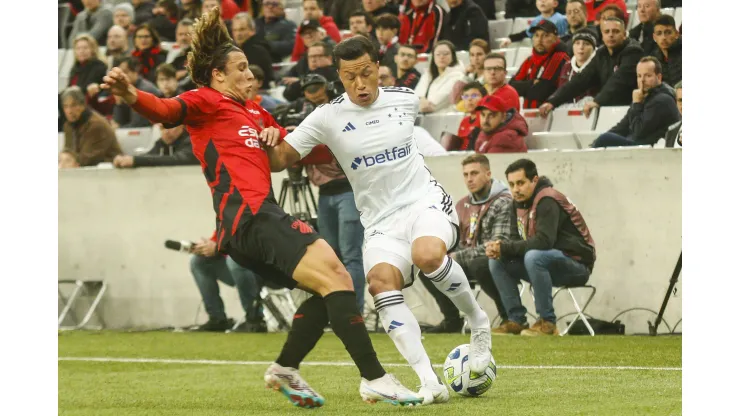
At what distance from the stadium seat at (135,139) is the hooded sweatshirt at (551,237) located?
613 cm

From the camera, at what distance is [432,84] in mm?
13047

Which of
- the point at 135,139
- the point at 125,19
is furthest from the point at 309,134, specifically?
the point at 125,19

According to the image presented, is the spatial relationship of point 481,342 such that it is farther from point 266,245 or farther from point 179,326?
point 179,326

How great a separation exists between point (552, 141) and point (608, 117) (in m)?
0.57

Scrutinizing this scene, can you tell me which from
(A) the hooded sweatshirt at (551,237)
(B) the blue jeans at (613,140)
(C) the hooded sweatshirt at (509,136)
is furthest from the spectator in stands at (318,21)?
(A) the hooded sweatshirt at (551,237)

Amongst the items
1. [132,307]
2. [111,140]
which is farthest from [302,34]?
[132,307]

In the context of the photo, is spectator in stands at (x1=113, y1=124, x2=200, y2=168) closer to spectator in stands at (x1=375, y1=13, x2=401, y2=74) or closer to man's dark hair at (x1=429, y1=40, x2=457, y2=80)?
spectator in stands at (x1=375, y1=13, x2=401, y2=74)

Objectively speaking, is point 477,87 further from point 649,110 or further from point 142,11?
point 142,11

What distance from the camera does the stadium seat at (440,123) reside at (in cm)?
1248

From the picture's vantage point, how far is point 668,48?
1112 cm
